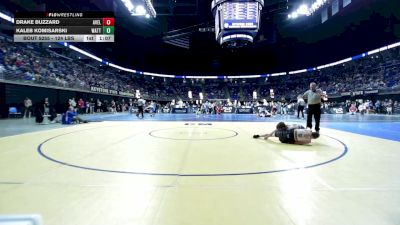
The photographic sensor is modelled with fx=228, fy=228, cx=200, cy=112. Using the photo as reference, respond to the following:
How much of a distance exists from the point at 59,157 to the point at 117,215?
122 inches

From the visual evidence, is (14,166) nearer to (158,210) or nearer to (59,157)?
(59,157)

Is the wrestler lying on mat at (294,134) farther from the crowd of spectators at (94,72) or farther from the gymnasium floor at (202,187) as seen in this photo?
the crowd of spectators at (94,72)

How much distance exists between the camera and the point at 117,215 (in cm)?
208

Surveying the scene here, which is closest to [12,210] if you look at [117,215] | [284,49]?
[117,215]

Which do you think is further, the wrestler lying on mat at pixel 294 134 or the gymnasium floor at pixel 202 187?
the wrestler lying on mat at pixel 294 134

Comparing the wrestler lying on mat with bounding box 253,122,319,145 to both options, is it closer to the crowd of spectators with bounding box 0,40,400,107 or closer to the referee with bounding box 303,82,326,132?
the referee with bounding box 303,82,326,132
